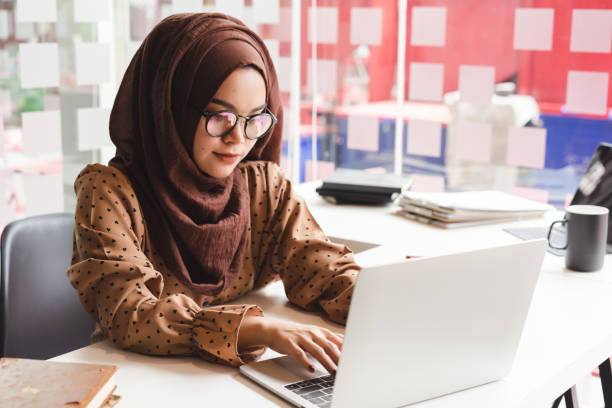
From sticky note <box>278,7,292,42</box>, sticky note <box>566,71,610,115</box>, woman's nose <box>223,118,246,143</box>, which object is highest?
sticky note <box>278,7,292,42</box>

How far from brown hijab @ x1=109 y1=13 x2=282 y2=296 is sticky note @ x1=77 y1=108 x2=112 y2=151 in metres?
1.17

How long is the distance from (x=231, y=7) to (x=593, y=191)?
1.85 metres

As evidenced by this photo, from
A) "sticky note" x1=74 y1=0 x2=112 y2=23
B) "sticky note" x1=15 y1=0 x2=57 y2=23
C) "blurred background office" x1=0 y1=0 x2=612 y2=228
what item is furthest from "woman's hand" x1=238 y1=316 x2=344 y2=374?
"sticky note" x1=74 y1=0 x2=112 y2=23

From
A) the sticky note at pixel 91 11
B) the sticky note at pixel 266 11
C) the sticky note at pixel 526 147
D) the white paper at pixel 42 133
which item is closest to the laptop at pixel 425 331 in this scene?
the white paper at pixel 42 133

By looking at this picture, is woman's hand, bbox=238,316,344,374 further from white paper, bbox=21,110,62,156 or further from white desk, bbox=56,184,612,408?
white paper, bbox=21,110,62,156

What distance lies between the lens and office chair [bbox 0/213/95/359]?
156 cm

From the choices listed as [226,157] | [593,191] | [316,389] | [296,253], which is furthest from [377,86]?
[316,389]

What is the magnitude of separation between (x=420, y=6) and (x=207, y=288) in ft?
7.88

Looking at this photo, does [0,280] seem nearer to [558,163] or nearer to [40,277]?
[40,277]

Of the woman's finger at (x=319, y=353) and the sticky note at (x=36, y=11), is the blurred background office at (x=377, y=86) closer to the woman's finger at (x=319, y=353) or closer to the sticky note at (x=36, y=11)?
the sticky note at (x=36, y=11)

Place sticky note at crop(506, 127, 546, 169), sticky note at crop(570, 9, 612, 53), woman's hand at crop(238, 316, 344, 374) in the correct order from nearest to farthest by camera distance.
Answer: woman's hand at crop(238, 316, 344, 374), sticky note at crop(570, 9, 612, 53), sticky note at crop(506, 127, 546, 169)

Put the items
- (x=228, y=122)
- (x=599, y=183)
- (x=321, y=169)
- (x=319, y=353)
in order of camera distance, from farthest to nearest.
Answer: (x=321, y=169)
(x=599, y=183)
(x=228, y=122)
(x=319, y=353)

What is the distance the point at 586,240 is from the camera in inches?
65.1

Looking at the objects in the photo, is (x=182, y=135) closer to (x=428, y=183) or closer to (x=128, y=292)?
(x=128, y=292)
